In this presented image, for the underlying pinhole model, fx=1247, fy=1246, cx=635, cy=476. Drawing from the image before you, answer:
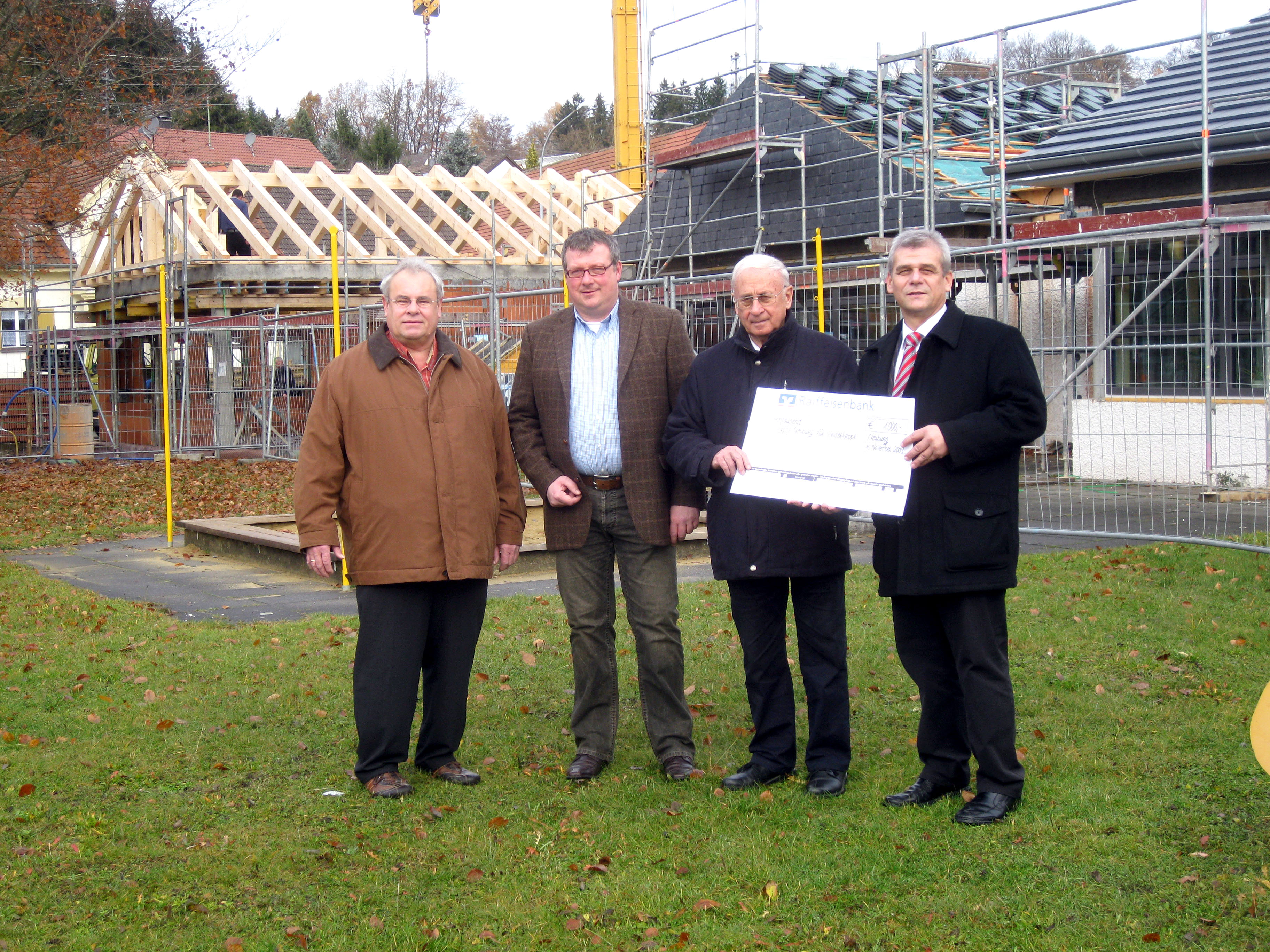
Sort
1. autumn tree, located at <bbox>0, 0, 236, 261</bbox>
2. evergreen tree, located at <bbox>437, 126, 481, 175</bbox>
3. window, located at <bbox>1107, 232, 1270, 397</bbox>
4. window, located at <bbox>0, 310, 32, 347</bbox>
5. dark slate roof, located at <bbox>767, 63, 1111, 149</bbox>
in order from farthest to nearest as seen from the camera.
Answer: evergreen tree, located at <bbox>437, 126, 481, 175</bbox>
window, located at <bbox>0, 310, 32, 347</bbox>
dark slate roof, located at <bbox>767, 63, 1111, 149</bbox>
autumn tree, located at <bbox>0, 0, 236, 261</bbox>
window, located at <bbox>1107, 232, 1270, 397</bbox>

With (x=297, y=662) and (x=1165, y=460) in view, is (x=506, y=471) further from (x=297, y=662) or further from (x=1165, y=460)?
(x=1165, y=460)

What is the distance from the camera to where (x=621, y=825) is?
462 centimetres

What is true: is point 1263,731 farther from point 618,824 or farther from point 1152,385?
point 1152,385

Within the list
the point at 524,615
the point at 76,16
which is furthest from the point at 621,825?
the point at 76,16

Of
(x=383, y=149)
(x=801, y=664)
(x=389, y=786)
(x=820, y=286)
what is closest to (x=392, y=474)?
(x=389, y=786)

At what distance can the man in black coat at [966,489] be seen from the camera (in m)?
4.32

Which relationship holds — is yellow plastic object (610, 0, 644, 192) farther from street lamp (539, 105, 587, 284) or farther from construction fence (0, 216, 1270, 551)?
construction fence (0, 216, 1270, 551)

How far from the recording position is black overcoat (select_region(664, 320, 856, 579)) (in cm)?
480

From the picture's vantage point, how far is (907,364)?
181 inches

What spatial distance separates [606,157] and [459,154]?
21.3 meters

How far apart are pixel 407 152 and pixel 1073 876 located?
6045 cm

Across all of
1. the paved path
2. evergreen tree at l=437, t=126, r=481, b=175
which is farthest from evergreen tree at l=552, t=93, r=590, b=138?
the paved path

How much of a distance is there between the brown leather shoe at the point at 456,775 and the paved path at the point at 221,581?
3.83 m

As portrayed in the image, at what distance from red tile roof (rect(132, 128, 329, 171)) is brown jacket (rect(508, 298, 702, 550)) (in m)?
38.9
